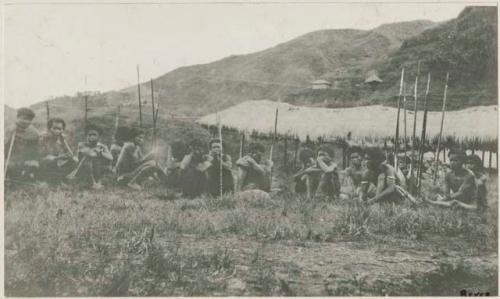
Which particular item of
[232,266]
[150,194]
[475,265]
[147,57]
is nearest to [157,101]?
[147,57]

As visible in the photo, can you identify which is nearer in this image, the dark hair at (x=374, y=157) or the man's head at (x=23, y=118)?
the man's head at (x=23, y=118)

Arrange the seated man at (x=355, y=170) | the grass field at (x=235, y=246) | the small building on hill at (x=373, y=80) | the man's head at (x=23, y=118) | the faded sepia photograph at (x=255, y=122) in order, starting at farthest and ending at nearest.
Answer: the small building on hill at (x=373, y=80)
the seated man at (x=355, y=170)
the man's head at (x=23, y=118)
the faded sepia photograph at (x=255, y=122)
the grass field at (x=235, y=246)

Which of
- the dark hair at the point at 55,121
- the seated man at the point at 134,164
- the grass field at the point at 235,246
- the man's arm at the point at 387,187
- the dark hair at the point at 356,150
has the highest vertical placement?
the dark hair at the point at 55,121

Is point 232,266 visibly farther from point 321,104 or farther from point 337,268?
point 321,104

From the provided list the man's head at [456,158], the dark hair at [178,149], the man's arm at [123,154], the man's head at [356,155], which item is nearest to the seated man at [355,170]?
the man's head at [356,155]

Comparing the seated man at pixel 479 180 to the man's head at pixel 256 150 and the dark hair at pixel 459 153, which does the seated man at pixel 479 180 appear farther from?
the man's head at pixel 256 150

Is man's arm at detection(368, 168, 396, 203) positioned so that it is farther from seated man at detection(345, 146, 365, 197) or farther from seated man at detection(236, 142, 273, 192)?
seated man at detection(236, 142, 273, 192)
